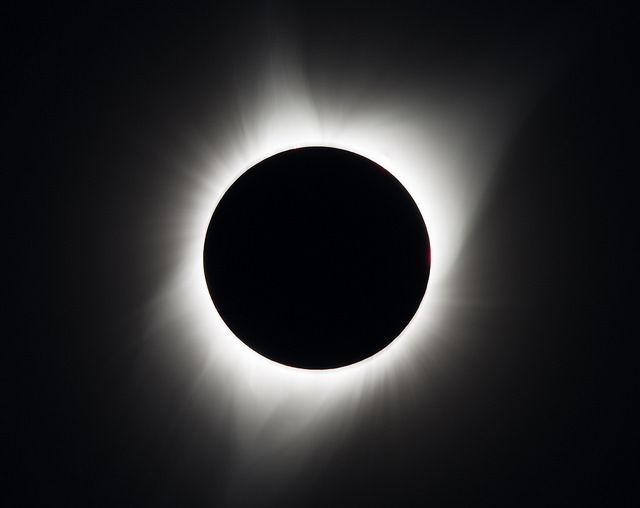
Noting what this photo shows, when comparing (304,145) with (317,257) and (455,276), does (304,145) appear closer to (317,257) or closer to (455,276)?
(317,257)

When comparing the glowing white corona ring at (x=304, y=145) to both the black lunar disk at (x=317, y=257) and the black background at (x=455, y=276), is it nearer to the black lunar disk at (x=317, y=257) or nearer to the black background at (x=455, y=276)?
the black background at (x=455, y=276)

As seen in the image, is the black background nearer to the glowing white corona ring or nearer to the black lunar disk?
the glowing white corona ring

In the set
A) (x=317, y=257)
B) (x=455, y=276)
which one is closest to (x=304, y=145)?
(x=317, y=257)

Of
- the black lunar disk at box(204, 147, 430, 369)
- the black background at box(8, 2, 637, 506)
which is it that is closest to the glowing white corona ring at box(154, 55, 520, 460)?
the black background at box(8, 2, 637, 506)

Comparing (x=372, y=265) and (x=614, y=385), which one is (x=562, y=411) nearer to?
(x=614, y=385)

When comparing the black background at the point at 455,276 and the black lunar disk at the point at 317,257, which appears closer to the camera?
the black lunar disk at the point at 317,257

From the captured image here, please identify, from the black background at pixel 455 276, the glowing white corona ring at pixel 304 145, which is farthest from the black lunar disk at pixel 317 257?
the black background at pixel 455 276
